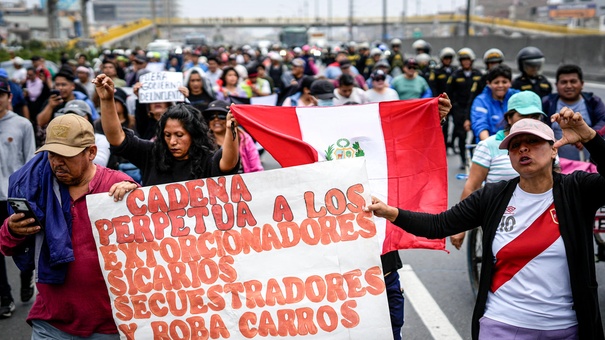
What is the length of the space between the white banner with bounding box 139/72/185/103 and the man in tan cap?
373cm

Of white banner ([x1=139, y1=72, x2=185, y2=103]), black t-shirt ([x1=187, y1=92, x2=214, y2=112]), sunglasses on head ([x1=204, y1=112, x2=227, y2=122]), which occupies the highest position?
white banner ([x1=139, y1=72, x2=185, y2=103])

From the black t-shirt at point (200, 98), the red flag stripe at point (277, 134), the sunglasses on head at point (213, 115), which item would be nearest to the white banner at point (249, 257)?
the red flag stripe at point (277, 134)

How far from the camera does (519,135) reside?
349cm

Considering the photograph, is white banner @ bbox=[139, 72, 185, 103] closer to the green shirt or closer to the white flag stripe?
the white flag stripe

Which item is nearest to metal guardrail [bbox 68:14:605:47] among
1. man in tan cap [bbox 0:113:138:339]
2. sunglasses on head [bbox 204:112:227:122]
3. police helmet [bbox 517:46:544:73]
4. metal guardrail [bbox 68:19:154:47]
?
metal guardrail [bbox 68:19:154:47]

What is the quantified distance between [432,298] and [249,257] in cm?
305

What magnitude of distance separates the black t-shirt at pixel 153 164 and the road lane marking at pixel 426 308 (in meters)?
2.19

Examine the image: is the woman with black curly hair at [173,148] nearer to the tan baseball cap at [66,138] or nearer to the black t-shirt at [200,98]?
the tan baseball cap at [66,138]

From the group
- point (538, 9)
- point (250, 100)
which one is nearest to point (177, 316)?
point (250, 100)

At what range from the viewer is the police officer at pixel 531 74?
28.3 ft

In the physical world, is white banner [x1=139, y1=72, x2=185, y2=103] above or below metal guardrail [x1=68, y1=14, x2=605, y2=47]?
below

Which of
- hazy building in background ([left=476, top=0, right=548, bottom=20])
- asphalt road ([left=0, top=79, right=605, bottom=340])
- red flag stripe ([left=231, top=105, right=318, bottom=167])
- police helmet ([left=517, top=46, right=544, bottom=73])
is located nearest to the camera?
red flag stripe ([left=231, top=105, right=318, bottom=167])

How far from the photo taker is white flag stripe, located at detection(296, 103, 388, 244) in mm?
4473

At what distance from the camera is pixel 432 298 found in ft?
21.2
